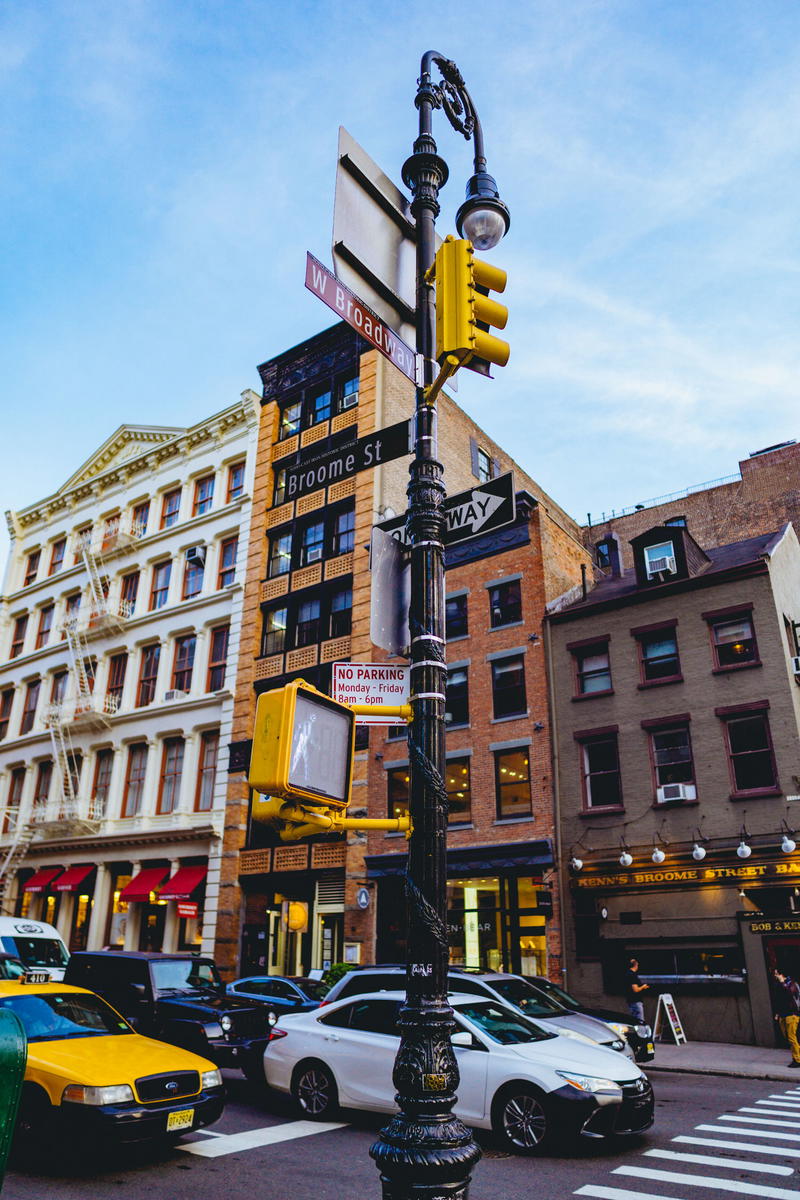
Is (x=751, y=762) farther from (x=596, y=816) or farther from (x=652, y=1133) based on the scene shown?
(x=652, y=1133)

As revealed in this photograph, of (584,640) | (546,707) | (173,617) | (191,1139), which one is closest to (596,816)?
(546,707)

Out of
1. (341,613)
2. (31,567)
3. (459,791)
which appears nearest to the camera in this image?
(459,791)

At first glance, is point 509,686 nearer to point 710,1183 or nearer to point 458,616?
point 458,616

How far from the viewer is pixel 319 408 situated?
107 feet

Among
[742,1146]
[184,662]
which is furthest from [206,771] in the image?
[742,1146]

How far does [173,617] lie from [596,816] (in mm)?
19010

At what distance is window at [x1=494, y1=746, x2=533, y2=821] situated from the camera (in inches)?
936

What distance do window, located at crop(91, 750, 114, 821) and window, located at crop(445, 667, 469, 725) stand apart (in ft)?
50.2

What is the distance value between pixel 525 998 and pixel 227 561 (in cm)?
2470

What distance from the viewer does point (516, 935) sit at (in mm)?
22438

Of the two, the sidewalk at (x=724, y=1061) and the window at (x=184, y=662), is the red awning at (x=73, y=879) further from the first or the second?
the sidewalk at (x=724, y=1061)

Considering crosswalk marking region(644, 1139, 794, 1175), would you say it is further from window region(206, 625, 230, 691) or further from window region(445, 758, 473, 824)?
window region(206, 625, 230, 691)

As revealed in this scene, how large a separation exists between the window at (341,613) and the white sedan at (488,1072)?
59.1 feet

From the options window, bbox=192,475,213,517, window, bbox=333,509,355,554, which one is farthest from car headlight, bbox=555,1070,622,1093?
window, bbox=192,475,213,517
